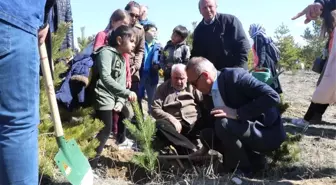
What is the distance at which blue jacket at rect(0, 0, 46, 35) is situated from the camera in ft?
5.28

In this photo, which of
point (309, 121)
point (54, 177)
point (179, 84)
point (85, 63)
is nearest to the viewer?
point (54, 177)

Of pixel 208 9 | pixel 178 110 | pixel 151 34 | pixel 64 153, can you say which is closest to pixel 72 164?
pixel 64 153

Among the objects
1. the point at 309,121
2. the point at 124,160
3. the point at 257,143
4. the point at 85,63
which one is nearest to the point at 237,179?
the point at 257,143

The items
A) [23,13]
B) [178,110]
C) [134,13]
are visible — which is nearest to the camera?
[23,13]

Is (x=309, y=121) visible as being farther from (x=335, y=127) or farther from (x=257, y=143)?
(x=257, y=143)

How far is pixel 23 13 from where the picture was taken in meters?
1.65

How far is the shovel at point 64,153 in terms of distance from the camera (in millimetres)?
2176

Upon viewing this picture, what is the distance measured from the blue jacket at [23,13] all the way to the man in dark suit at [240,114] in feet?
6.44

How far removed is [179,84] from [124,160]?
1025 mm

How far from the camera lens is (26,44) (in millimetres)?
1662

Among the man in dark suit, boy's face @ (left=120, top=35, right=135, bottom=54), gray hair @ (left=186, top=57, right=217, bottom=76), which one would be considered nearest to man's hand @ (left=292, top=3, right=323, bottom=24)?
the man in dark suit

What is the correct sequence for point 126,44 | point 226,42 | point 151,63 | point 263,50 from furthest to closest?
1. point 263,50
2. point 151,63
3. point 226,42
4. point 126,44

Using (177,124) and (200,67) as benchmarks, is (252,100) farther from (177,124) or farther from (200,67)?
(177,124)

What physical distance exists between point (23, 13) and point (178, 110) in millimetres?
2969
